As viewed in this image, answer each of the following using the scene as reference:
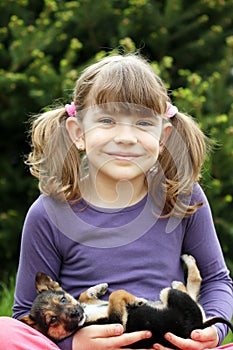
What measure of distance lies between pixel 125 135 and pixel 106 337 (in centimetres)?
64

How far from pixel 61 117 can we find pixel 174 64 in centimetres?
187

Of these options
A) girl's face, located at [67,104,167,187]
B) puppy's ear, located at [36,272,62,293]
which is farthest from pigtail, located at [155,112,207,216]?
puppy's ear, located at [36,272,62,293]

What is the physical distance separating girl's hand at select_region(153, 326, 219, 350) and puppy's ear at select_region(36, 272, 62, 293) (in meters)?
0.37

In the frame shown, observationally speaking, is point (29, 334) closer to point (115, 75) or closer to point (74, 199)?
point (74, 199)

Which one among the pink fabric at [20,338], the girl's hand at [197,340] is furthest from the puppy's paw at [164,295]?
the pink fabric at [20,338]

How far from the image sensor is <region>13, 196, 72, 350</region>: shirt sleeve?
7.92ft

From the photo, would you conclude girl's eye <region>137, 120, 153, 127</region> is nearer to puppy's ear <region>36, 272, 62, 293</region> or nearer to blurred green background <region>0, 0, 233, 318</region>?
puppy's ear <region>36, 272, 62, 293</region>

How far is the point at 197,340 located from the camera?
7.39ft

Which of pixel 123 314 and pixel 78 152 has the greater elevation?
pixel 78 152

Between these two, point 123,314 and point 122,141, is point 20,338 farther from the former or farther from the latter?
point 122,141

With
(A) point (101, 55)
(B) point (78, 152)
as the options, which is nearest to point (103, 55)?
(A) point (101, 55)

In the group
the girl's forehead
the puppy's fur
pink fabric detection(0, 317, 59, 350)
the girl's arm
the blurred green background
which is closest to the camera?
pink fabric detection(0, 317, 59, 350)

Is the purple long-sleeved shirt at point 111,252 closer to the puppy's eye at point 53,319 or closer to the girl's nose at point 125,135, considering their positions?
the puppy's eye at point 53,319

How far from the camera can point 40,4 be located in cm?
434
